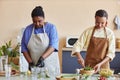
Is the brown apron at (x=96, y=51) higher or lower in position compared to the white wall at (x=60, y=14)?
lower

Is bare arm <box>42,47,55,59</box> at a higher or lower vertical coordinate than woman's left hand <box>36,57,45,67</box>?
higher

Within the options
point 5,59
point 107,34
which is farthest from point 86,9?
point 5,59

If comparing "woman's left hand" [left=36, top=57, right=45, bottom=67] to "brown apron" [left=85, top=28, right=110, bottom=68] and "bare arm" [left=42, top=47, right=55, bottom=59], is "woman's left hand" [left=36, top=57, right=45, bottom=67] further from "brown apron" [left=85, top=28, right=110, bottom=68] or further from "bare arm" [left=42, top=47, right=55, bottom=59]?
"brown apron" [left=85, top=28, right=110, bottom=68]

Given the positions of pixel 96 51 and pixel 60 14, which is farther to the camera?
pixel 60 14

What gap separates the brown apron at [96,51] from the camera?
2.72 meters

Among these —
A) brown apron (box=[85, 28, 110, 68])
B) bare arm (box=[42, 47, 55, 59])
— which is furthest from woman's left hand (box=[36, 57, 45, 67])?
brown apron (box=[85, 28, 110, 68])

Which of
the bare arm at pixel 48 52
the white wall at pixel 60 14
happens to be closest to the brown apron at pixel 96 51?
the bare arm at pixel 48 52

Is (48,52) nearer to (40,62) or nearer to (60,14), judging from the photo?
(40,62)

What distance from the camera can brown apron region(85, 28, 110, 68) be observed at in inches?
107

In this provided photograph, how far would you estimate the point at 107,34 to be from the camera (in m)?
2.72

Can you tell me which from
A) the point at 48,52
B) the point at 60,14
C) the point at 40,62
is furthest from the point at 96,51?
the point at 60,14

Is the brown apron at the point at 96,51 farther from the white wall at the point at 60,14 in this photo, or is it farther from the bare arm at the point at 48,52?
the white wall at the point at 60,14

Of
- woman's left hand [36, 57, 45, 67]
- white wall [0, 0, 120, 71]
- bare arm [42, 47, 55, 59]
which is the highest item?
white wall [0, 0, 120, 71]

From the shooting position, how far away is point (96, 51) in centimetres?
277
